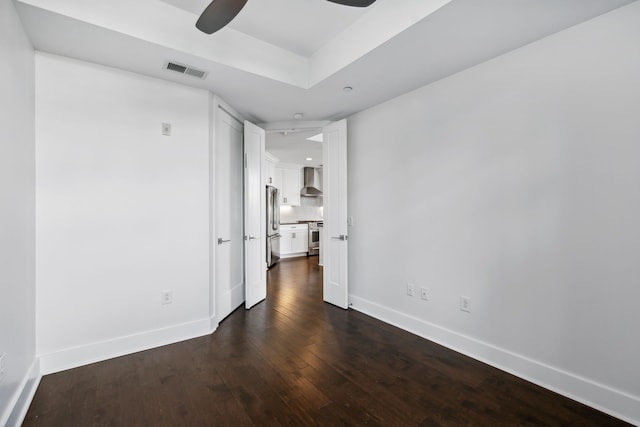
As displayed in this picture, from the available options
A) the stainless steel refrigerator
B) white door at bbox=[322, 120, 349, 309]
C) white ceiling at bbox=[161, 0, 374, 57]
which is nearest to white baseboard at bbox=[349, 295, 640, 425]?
white door at bbox=[322, 120, 349, 309]

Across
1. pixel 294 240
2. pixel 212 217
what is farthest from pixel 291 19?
pixel 294 240

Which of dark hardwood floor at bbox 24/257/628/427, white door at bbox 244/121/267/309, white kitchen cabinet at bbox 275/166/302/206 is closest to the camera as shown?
dark hardwood floor at bbox 24/257/628/427

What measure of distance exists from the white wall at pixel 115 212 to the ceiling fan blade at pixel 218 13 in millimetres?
1276

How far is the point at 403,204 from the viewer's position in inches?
115

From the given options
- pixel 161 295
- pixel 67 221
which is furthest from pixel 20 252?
pixel 161 295

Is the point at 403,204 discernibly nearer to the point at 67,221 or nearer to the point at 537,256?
the point at 537,256

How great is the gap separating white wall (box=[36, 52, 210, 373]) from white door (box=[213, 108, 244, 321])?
0.77ft

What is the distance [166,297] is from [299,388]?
1501 millimetres

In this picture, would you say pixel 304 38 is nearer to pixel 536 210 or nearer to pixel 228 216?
pixel 228 216

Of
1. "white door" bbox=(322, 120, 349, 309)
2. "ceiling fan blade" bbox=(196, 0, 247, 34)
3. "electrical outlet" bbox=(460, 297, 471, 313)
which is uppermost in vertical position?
"ceiling fan blade" bbox=(196, 0, 247, 34)

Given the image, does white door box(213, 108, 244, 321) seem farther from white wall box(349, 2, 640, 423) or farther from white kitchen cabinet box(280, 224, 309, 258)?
white kitchen cabinet box(280, 224, 309, 258)

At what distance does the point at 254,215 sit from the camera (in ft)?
11.8

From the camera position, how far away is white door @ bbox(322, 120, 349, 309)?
348 cm

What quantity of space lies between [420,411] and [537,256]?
4.40 feet
